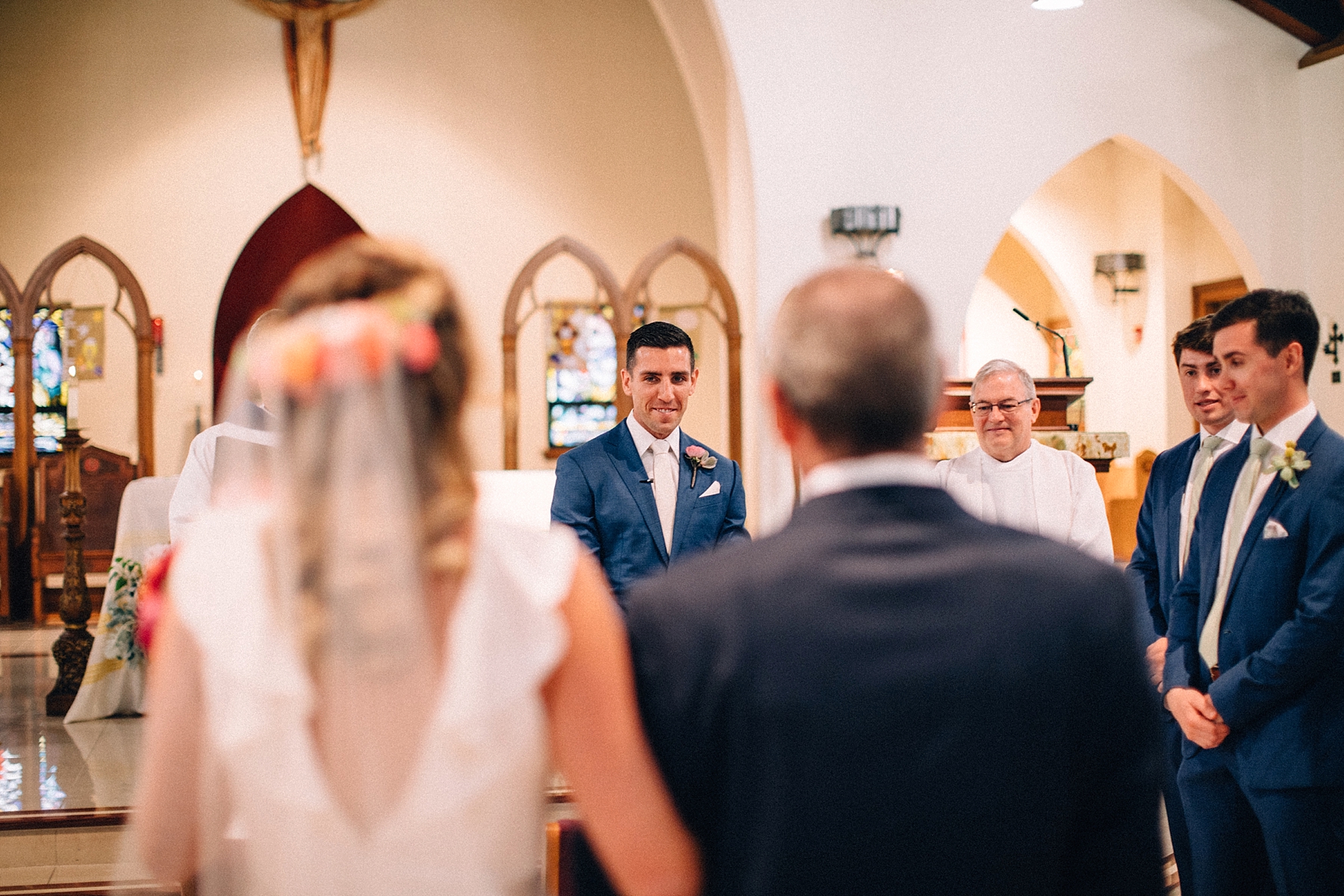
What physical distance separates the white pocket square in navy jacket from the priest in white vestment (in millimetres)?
1088

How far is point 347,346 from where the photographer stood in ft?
3.78

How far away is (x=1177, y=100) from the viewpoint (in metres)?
6.51

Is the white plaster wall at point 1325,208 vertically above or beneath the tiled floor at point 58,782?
above

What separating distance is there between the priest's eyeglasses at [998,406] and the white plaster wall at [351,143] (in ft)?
18.9

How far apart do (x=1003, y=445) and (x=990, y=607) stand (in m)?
2.51

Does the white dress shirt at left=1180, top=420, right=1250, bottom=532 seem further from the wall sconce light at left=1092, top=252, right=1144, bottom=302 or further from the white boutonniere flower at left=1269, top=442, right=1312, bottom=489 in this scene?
the wall sconce light at left=1092, top=252, right=1144, bottom=302

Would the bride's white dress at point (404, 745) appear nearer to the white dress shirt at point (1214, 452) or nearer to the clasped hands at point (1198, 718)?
the clasped hands at point (1198, 718)

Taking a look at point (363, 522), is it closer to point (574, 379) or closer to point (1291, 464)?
point (1291, 464)

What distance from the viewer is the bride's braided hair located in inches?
46.6

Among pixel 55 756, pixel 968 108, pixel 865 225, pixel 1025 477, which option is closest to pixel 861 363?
pixel 1025 477

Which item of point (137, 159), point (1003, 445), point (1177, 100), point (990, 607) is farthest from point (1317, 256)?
point (137, 159)

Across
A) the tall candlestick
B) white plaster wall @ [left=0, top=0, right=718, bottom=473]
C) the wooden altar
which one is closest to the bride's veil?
the wooden altar

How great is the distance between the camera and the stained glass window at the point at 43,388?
29.6ft

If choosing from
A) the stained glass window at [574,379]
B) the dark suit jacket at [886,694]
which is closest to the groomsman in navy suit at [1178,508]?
the dark suit jacket at [886,694]
